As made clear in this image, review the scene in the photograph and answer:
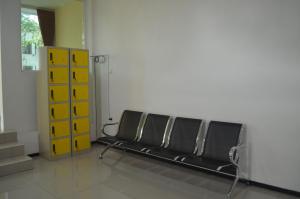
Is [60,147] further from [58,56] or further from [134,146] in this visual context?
[58,56]

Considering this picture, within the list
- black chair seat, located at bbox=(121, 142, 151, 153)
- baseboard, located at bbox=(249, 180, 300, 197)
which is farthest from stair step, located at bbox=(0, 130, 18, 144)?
baseboard, located at bbox=(249, 180, 300, 197)

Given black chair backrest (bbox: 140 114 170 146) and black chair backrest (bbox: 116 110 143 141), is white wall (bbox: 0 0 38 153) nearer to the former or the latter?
black chair backrest (bbox: 116 110 143 141)

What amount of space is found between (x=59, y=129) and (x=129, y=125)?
1.36 metres

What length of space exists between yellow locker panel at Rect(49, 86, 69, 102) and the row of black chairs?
1.20 m

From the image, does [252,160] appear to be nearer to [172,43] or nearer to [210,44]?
[210,44]

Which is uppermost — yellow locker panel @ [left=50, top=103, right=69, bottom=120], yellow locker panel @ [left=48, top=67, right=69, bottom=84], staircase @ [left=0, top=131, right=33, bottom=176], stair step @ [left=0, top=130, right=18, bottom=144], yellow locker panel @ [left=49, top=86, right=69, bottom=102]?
yellow locker panel @ [left=48, top=67, right=69, bottom=84]

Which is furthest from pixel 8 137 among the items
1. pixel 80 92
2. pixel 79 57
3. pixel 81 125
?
pixel 79 57

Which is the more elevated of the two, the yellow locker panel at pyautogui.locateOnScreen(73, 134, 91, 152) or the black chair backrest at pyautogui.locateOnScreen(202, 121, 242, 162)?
the black chair backrest at pyautogui.locateOnScreen(202, 121, 242, 162)

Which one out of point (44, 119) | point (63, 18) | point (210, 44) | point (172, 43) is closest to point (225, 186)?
point (210, 44)

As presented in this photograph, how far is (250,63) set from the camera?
3.81 metres

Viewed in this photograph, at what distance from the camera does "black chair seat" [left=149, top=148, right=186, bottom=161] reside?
397 cm

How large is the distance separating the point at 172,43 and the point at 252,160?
7.55 ft

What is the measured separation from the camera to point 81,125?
5.63 metres

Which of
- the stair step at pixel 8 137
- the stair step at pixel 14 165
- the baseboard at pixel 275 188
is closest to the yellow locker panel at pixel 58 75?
the stair step at pixel 8 137
